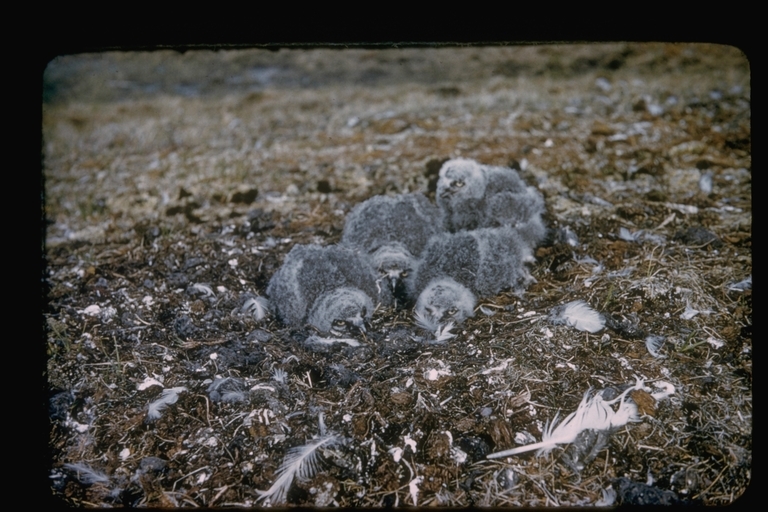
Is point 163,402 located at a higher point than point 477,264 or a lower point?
lower

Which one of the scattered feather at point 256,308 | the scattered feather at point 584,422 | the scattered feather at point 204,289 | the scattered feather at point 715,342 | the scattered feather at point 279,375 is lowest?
the scattered feather at point 584,422

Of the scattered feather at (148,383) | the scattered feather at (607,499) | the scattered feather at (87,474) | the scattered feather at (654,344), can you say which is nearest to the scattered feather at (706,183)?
the scattered feather at (654,344)

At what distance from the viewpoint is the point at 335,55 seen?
5.59 m

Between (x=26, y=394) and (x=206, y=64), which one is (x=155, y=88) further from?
(x=26, y=394)

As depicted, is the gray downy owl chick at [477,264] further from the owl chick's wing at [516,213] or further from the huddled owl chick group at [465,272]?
the owl chick's wing at [516,213]

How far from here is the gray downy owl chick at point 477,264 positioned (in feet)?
9.27

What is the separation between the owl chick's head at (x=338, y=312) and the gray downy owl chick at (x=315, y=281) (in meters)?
0.01

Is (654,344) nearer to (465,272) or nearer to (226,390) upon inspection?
(465,272)

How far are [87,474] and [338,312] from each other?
1.45 m

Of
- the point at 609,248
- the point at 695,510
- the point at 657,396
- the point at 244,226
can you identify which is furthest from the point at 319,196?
the point at 695,510

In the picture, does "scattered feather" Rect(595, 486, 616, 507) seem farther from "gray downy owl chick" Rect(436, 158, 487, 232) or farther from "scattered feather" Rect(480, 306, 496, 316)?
"gray downy owl chick" Rect(436, 158, 487, 232)

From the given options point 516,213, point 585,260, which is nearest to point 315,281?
point 516,213

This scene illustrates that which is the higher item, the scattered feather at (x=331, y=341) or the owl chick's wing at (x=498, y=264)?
the owl chick's wing at (x=498, y=264)

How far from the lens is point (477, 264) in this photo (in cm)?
282
